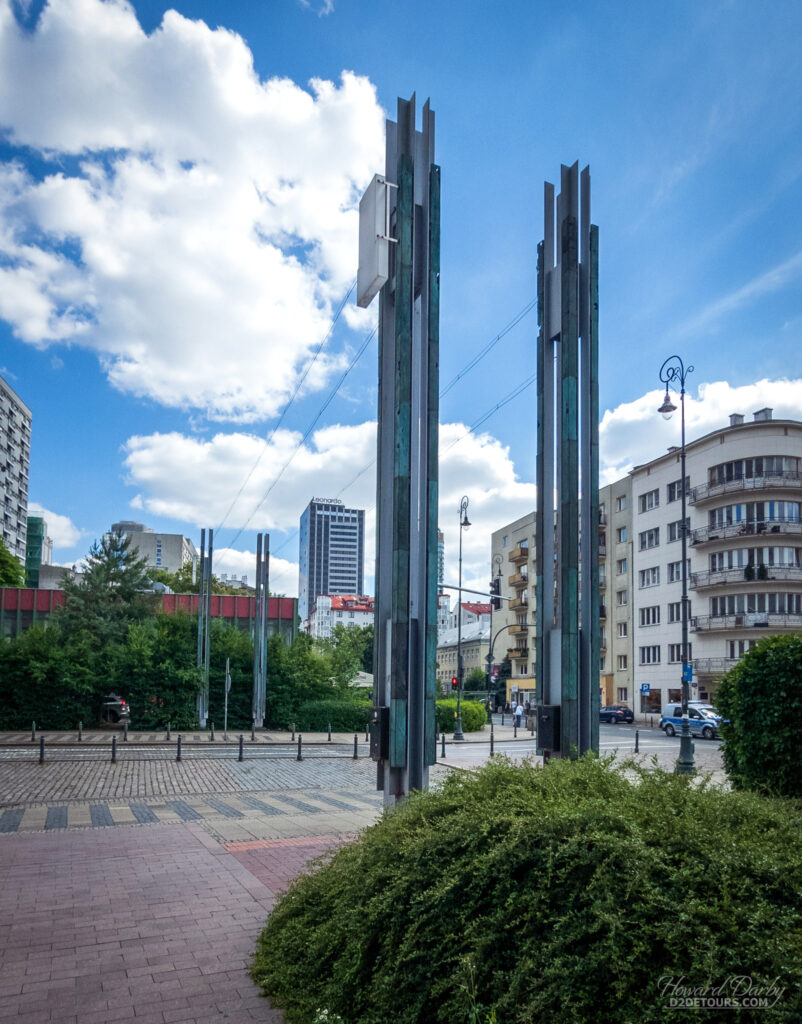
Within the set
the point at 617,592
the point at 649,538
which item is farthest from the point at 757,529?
the point at 617,592

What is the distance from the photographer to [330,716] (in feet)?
124

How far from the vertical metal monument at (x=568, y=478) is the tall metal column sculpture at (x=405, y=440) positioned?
2.12 metres

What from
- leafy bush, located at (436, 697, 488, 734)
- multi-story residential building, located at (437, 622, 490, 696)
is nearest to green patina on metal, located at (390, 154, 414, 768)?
leafy bush, located at (436, 697, 488, 734)

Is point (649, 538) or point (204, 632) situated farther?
point (649, 538)

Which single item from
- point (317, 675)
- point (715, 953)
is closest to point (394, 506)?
point (715, 953)

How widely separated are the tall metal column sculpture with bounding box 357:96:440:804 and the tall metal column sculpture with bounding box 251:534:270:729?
25889 mm

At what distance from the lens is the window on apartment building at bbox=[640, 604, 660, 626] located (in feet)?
196

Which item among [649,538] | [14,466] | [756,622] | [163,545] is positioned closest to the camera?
[756,622]

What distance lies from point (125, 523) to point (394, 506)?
157158mm

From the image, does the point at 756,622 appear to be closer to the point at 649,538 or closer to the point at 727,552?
the point at 727,552

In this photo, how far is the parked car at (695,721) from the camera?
3988 cm

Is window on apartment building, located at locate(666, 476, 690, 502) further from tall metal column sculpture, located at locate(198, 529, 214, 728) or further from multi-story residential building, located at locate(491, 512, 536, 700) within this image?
tall metal column sculpture, located at locate(198, 529, 214, 728)

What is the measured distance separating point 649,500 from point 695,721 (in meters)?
24.0

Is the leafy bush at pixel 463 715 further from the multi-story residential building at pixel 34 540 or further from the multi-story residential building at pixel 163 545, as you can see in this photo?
the multi-story residential building at pixel 163 545
